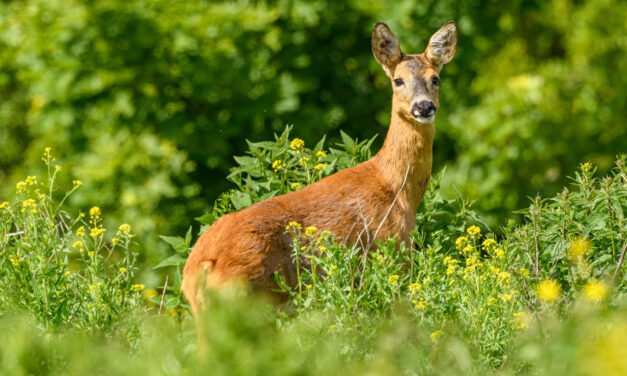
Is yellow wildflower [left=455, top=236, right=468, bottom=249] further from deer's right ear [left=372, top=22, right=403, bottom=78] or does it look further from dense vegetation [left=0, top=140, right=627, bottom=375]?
deer's right ear [left=372, top=22, right=403, bottom=78]

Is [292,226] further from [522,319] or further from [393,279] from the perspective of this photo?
[522,319]

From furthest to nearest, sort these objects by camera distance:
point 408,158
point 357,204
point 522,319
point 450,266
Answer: point 408,158, point 357,204, point 450,266, point 522,319

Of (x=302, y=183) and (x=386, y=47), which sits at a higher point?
(x=386, y=47)

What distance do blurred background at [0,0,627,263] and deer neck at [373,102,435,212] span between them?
109 inches

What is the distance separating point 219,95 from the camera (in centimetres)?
889

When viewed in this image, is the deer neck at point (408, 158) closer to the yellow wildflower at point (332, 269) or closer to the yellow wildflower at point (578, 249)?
the yellow wildflower at point (578, 249)

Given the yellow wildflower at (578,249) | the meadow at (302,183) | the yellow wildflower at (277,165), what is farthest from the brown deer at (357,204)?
the yellow wildflower at (578,249)

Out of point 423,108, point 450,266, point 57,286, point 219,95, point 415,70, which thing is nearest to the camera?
point 450,266

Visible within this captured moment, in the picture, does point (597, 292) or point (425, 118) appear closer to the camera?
point (597, 292)

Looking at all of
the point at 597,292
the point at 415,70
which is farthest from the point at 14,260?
the point at 597,292

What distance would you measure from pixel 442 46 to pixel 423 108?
2.58 feet

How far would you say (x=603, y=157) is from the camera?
1125 cm

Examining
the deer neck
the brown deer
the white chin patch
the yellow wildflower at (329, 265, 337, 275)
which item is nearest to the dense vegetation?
the yellow wildflower at (329, 265, 337, 275)

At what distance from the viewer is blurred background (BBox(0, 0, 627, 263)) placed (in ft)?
→ 28.1
